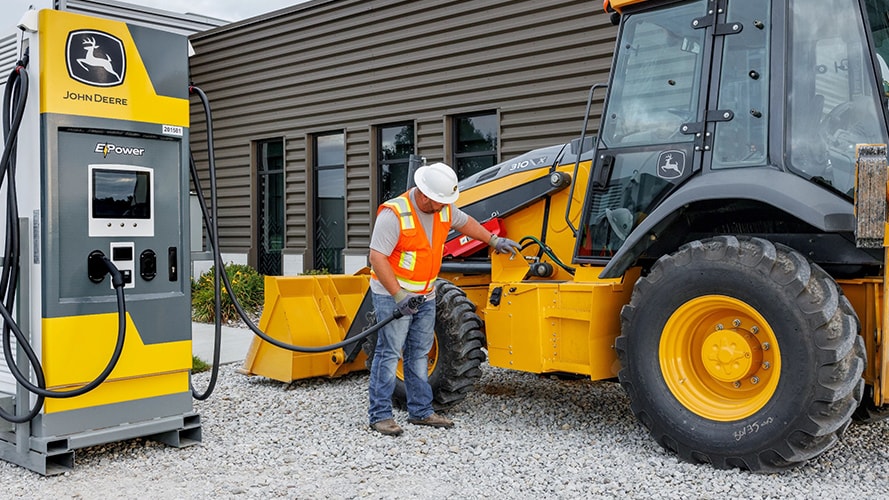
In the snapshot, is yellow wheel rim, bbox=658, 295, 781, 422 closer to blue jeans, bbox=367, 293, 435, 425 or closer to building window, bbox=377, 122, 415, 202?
blue jeans, bbox=367, 293, 435, 425

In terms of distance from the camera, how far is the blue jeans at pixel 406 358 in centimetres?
543

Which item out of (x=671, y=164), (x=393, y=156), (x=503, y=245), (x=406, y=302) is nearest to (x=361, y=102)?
(x=393, y=156)

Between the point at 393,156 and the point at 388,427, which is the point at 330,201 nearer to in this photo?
the point at 393,156

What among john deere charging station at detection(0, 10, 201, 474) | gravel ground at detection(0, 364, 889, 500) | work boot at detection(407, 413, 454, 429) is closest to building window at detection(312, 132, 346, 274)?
gravel ground at detection(0, 364, 889, 500)

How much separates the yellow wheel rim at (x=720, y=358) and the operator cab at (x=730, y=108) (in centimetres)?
53

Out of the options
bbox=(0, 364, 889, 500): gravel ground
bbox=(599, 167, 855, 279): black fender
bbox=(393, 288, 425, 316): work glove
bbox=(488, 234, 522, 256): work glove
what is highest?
bbox=(599, 167, 855, 279): black fender

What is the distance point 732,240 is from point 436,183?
5.96 feet

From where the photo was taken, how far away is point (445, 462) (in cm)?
472

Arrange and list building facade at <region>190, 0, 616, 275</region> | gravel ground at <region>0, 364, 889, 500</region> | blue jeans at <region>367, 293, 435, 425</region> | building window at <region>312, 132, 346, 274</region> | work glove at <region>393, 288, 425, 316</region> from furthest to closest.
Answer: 1. building window at <region>312, 132, 346, 274</region>
2. building facade at <region>190, 0, 616, 275</region>
3. blue jeans at <region>367, 293, 435, 425</region>
4. work glove at <region>393, 288, 425, 316</region>
5. gravel ground at <region>0, 364, 889, 500</region>

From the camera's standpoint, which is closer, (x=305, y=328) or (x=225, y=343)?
(x=305, y=328)

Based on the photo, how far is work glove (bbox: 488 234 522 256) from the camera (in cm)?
561

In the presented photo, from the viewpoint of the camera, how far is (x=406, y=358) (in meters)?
5.56

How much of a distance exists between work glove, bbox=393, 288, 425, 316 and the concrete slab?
313 cm

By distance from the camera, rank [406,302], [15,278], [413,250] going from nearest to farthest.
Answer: [15,278] < [406,302] < [413,250]
